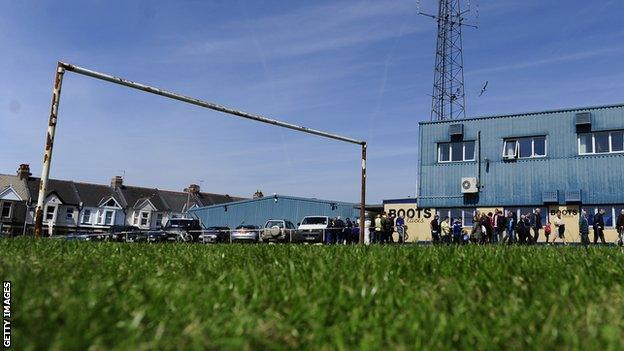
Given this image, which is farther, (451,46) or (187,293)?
(451,46)

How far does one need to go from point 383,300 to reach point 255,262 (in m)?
2.37

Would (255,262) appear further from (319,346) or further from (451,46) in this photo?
(451,46)

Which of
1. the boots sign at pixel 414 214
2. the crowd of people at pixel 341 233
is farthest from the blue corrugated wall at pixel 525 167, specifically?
the crowd of people at pixel 341 233

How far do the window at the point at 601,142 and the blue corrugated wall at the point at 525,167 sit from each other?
1.15ft

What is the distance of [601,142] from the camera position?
1233 inches

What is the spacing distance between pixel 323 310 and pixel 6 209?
80270mm

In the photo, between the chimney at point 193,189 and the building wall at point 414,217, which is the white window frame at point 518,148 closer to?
the building wall at point 414,217

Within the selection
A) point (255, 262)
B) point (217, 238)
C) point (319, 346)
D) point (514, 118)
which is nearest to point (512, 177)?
point (514, 118)

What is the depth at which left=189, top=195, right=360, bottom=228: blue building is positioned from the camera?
2090 inches

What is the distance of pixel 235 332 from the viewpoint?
6.80 ft

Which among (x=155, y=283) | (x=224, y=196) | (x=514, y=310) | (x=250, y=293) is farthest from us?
(x=224, y=196)

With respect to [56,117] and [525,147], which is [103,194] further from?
[56,117]

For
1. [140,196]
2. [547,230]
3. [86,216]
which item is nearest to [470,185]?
[547,230]

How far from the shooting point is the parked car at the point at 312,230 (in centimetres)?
3644
